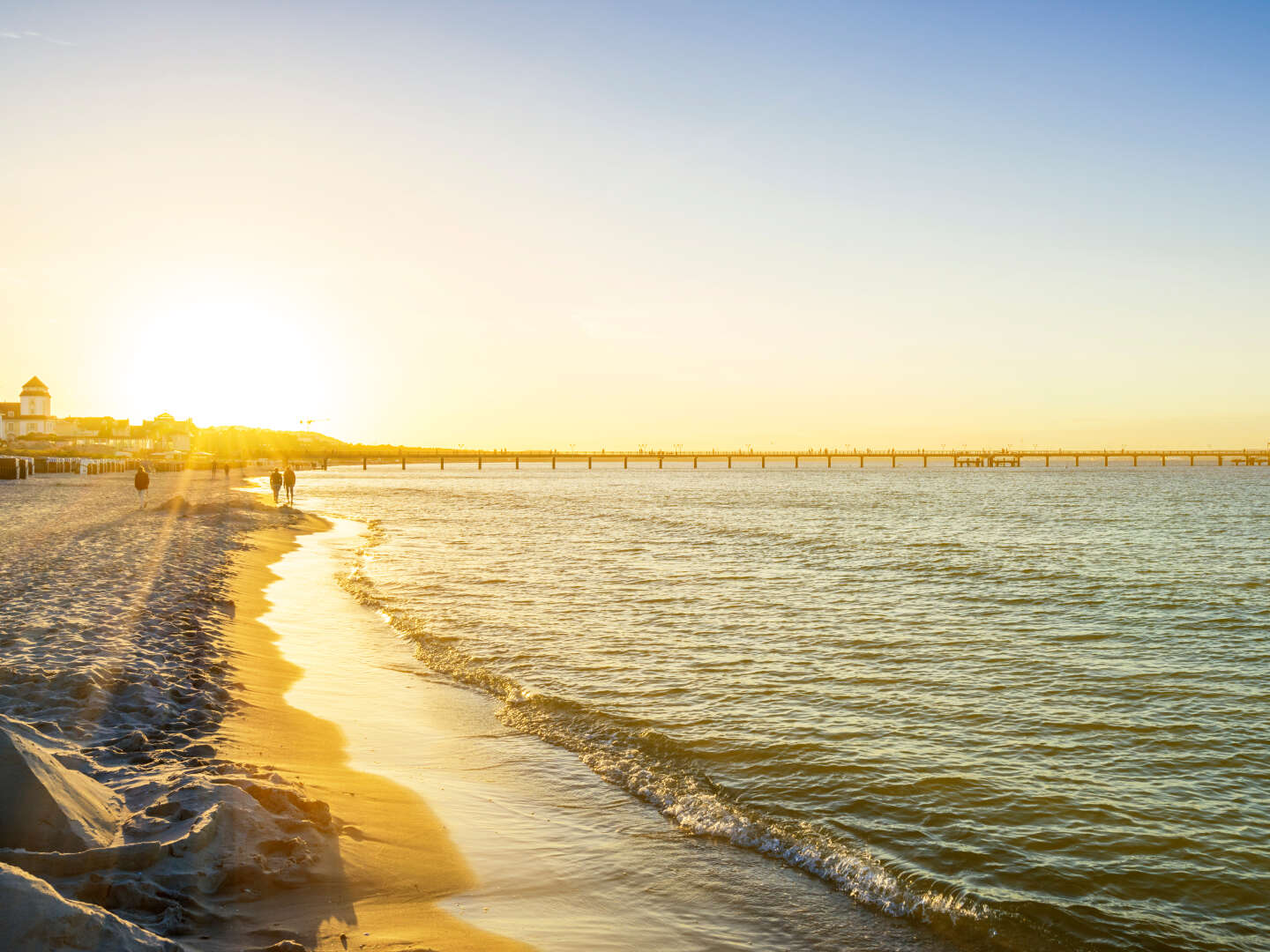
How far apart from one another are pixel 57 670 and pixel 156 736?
2.35m

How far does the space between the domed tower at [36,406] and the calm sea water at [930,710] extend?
585 ft

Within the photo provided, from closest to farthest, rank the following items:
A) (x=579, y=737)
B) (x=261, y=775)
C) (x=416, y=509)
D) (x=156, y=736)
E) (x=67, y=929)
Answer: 1. (x=67, y=929)
2. (x=261, y=775)
3. (x=156, y=736)
4. (x=579, y=737)
5. (x=416, y=509)

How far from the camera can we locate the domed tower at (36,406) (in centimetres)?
16762

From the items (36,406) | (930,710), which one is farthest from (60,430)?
(930,710)

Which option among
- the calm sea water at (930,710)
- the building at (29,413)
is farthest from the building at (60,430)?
the calm sea water at (930,710)

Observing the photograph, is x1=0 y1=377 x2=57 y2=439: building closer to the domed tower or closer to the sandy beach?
the domed tower

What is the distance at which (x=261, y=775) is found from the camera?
702 centimetres

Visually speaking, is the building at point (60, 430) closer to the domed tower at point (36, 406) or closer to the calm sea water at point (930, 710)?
the domed tower at point (36, 406)

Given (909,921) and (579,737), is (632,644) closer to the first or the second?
(579,737)

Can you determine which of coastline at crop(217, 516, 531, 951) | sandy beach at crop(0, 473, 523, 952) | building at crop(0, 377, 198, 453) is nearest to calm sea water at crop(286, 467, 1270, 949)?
coastline at crop(217, 516, 531, 951)

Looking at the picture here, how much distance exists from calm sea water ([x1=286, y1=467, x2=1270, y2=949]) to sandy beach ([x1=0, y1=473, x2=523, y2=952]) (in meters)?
2.67

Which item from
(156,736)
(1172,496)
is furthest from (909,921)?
(1172,496)

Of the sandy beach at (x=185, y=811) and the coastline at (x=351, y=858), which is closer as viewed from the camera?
the sandy beach at (x=185, y=811)

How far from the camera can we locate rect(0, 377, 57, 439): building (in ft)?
532
